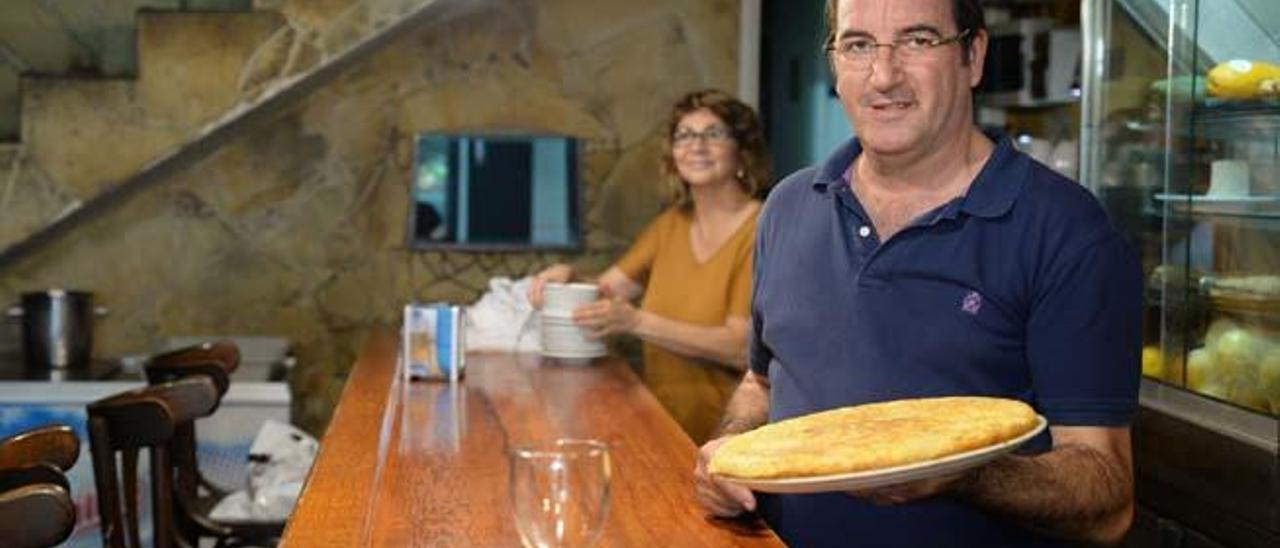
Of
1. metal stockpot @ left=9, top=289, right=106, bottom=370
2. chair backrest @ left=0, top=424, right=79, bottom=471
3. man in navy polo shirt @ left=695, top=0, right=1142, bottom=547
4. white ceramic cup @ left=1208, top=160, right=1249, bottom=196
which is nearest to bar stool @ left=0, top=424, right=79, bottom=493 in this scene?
chair backrest @ left=0, top=424, right=79, bottom=471

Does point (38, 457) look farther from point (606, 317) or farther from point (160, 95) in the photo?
point (160, 95)

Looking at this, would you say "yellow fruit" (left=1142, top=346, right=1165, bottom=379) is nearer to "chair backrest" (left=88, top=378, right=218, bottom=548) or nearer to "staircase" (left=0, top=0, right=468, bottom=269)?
"chair backrest" (left=88, top=378, right=218, bottom=548)

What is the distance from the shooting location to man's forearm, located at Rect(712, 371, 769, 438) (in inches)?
74.5

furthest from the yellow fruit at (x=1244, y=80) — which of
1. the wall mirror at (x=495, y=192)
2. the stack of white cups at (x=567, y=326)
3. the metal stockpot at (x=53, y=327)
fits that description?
the metal stockpot at (x=53, y=327)

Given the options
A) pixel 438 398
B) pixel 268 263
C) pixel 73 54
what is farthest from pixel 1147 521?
pixel 73 54

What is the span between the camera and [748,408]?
193cm

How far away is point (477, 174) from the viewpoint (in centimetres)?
496

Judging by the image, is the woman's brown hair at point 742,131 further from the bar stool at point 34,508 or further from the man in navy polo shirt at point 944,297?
the bar stool at point 34,508

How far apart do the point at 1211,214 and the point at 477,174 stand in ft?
9.29

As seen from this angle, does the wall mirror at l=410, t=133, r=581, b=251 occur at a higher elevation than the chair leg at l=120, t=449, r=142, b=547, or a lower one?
higher

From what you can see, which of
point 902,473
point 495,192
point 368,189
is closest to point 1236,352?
point 902,473

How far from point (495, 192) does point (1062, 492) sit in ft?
12.1

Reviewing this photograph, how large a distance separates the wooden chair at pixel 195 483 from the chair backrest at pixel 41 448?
0.62 meters

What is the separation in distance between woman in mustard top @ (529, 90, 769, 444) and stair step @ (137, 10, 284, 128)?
1.41 meters
